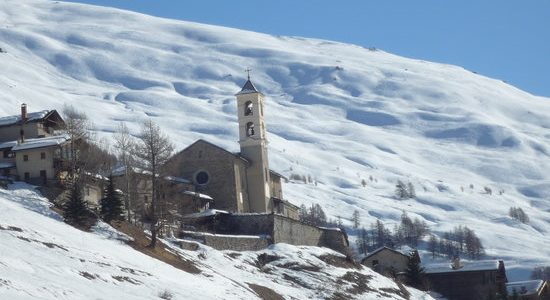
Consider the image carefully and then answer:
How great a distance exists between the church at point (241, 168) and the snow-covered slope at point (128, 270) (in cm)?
1126

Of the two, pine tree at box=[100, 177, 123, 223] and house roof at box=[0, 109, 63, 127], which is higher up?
house roof at box=[0, 109, 63, 127]

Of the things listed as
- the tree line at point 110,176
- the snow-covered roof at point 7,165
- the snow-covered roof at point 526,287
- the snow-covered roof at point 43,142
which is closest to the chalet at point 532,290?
the snow-covered roof at point 526,287

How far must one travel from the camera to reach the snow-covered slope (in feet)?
112

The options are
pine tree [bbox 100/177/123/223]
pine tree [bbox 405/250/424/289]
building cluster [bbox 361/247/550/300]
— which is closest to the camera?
pine tree [bbox 100/177/123/223]

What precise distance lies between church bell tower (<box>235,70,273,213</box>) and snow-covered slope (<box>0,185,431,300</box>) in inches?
508

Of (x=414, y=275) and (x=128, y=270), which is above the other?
(x=128, y=270)

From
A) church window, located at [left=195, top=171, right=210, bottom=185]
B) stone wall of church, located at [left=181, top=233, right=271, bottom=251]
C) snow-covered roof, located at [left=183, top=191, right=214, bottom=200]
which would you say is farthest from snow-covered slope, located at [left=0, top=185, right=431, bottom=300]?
church window, located at [left=195, top=171, right=210, bottom=185]

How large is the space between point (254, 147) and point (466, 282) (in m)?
22.8

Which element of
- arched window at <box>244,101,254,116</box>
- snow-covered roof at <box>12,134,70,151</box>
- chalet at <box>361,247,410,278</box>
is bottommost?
chalet at <box>361,247,410,278</box>

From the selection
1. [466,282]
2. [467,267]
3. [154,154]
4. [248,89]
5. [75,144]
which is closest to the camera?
[154,154]

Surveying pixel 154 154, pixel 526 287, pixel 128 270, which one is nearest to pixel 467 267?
pixel 526 287

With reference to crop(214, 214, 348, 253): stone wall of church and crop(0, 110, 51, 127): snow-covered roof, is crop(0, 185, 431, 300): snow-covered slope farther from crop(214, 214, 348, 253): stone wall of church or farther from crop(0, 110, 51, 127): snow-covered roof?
crop(0, 110, 51, 127): snow-covered roof

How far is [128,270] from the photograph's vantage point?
136 ft

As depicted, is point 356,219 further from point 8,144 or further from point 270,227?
point 8,144
